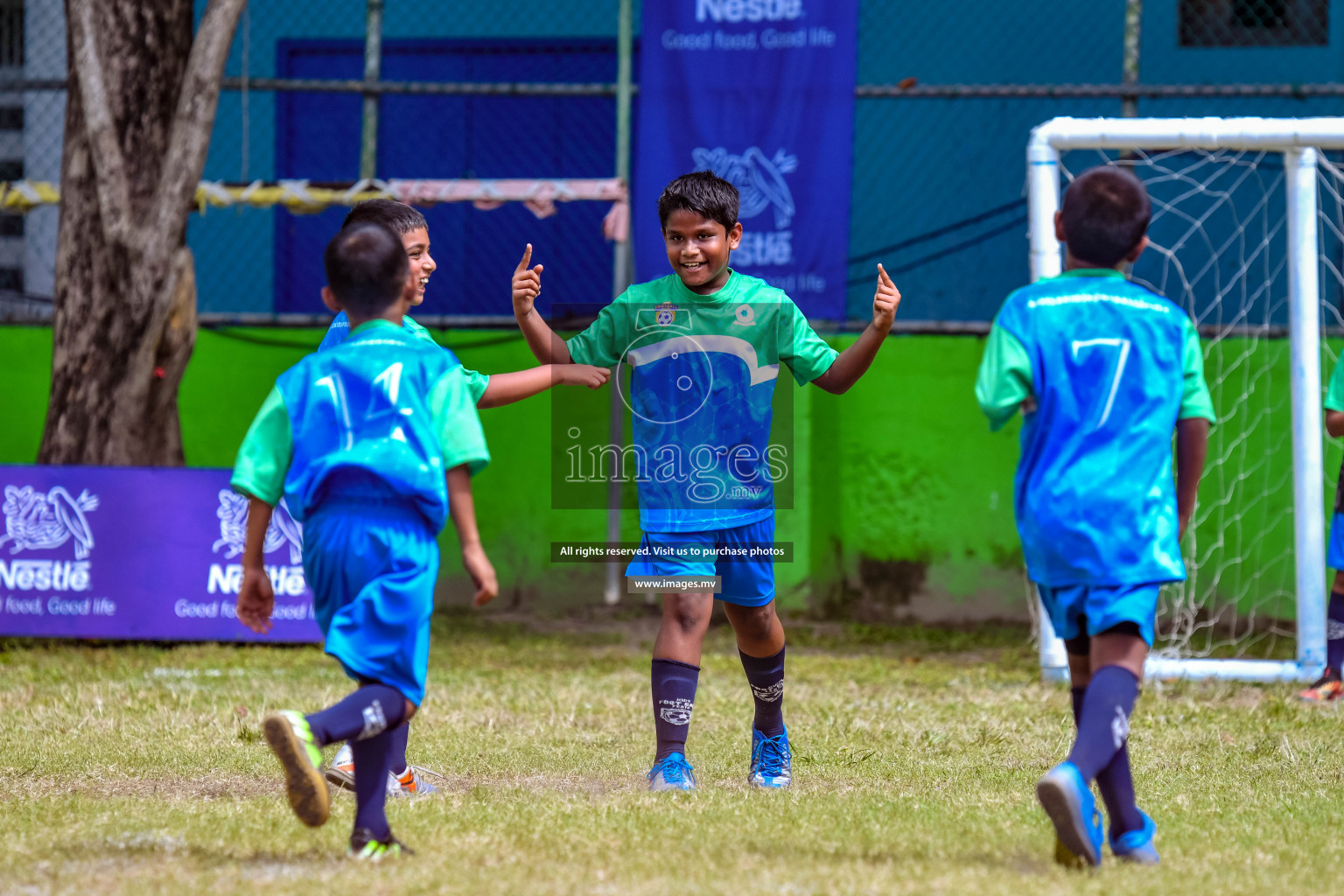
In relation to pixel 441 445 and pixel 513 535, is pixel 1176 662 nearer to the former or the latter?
pixel 513 535

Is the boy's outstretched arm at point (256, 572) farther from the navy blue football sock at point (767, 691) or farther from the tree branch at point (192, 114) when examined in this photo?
the tree branch at point (192, 114)

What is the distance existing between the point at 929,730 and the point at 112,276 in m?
4.60

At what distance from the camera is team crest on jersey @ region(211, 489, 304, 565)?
694 centimetres

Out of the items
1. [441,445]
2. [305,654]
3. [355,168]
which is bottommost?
[305,654]

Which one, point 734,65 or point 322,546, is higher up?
point 734,65

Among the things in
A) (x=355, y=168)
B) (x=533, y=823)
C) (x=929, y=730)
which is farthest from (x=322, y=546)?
(x=355, y=168)

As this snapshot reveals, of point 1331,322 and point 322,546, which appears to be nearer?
point 322,546

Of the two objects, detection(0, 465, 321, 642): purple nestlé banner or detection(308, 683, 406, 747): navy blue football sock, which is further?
detection(0, 465, 321, 642): purple nestlé banner

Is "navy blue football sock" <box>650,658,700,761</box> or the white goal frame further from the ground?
the white goal frame

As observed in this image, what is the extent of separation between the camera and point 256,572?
126 inches

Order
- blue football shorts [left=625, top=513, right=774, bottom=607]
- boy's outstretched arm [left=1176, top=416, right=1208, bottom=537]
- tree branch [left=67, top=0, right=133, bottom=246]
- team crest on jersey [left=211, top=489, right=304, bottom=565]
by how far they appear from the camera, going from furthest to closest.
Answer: tree branch [left=67, top=0, right=133, bottom=246] → team crest on jersey [left=211, top=489, right=304, bottom=565] → blue football shorts [left=625, top=513, right=774, bottom=607] → boy's outstretched arm [left=1176, top=416, right=1208, bottom=537]

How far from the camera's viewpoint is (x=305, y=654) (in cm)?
687

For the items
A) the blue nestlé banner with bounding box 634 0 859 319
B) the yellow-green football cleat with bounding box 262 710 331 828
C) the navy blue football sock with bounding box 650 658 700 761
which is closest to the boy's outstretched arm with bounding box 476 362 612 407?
the navy blue football sock with bounding box 650 658 700 761

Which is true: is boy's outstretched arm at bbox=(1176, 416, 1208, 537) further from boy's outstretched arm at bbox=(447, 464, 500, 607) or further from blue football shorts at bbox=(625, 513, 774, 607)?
boy's outstretched arm at bbox=(447, 464, 500, 607)
